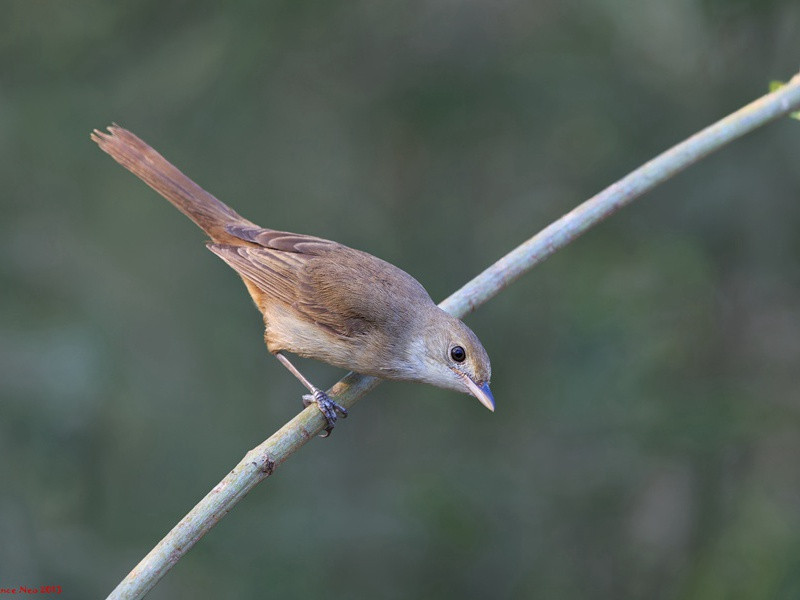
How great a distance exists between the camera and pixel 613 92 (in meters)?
5.61

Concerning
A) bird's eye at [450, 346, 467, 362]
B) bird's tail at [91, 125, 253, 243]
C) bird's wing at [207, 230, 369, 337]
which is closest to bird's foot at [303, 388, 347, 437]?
bird's wing at [207, 230, 369, 337]

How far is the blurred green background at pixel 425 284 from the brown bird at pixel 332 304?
43.6 inches

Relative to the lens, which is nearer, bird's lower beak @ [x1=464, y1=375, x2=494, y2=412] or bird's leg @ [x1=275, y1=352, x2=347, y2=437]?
bird's leg @ [x1=275, y1=352, x2=347, y2=437]

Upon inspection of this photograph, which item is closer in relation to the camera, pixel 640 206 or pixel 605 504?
pixel 605 504

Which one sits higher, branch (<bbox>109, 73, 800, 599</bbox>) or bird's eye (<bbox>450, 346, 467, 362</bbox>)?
branch (<bbox>109, 73, 800, 599</bbox>)

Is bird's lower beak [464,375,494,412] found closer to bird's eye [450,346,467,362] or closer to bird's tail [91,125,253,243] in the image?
bird's eye [450,346,467,362]

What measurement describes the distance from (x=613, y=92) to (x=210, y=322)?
273 cm

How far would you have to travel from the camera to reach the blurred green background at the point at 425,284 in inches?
199

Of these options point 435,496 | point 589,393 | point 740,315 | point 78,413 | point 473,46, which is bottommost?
point 78,413

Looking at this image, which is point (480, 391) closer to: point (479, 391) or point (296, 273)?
point (479, 391)

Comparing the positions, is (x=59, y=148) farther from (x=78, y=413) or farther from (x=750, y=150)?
(x=750, y=150)

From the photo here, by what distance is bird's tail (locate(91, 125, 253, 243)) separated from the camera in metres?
4.53

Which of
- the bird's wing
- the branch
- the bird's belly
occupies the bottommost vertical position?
the bird's belly

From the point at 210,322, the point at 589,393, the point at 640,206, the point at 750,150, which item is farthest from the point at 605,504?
the point at 210,322
